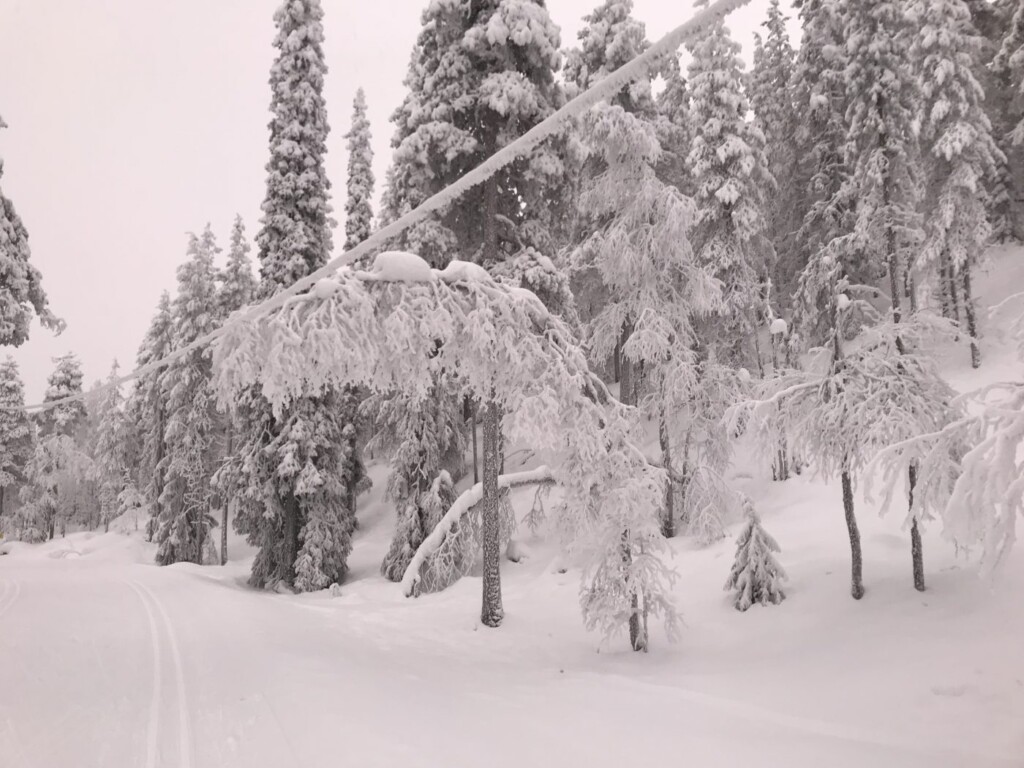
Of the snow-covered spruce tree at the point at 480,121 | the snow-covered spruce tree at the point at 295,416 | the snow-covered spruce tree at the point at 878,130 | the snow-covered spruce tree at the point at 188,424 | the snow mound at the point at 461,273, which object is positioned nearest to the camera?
the snow mound at the point at 461,273

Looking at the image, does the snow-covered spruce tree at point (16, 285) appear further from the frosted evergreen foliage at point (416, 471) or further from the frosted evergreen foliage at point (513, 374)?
the frosted evergreen foliage at point (416, 471)

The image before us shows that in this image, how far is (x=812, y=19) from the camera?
24938mm

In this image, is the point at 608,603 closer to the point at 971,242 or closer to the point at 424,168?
the point at 424,168

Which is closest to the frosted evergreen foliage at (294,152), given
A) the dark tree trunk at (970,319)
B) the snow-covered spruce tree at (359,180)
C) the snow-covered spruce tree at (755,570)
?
the snow-covered spruce tree at (359,180)

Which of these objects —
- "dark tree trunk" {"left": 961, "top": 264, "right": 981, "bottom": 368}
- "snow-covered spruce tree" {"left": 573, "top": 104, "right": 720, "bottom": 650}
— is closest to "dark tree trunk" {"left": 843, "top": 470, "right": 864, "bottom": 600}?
→ "snow-covered spruce tree" {"left": 573, "top": 104, "right": 720, "bottom": 650}

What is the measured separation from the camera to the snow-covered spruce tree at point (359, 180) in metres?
26.4

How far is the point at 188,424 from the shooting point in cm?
2641

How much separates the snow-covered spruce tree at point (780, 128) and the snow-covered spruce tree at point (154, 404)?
31.4 meters

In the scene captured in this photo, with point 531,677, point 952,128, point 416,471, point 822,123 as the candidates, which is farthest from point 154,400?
point 952,128

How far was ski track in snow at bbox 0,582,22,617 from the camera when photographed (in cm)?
1160

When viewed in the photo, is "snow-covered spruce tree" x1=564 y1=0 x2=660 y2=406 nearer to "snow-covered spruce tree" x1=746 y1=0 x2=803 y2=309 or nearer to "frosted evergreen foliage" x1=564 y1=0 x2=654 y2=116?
"frosted evergreen foliage" x1=564 y1=0 x2=654 y2=116

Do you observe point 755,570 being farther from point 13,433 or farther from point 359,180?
point 13,433

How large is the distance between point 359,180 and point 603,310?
15646 mm

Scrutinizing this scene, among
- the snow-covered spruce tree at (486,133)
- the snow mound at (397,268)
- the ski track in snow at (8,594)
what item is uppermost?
the snow-covered spruce tree at (486,133)
